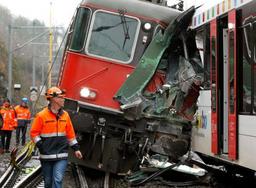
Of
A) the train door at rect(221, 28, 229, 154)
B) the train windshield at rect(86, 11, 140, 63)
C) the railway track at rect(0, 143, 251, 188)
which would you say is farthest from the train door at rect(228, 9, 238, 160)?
the train windshield at rect(86, 11, 140, 63)

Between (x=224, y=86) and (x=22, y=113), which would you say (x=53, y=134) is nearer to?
(x=224, y=86)

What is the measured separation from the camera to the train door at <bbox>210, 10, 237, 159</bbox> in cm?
745

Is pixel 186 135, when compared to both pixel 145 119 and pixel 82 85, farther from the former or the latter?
pixel 82 85

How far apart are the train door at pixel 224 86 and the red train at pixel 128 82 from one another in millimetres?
1501

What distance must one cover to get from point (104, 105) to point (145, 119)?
802mm

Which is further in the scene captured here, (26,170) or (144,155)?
(26,170)

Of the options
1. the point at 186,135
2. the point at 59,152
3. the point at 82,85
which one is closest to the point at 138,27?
the point at 82,85

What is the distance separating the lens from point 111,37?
1027cm

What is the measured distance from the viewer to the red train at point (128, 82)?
9961 millimetres

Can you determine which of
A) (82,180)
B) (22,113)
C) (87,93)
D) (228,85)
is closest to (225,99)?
(228,85)

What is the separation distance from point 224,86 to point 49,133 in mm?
2647

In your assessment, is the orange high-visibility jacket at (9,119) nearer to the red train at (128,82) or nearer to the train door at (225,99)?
the red train at (128,82)

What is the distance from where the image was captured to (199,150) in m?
9.25

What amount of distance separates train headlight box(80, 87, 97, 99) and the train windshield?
71 cm
